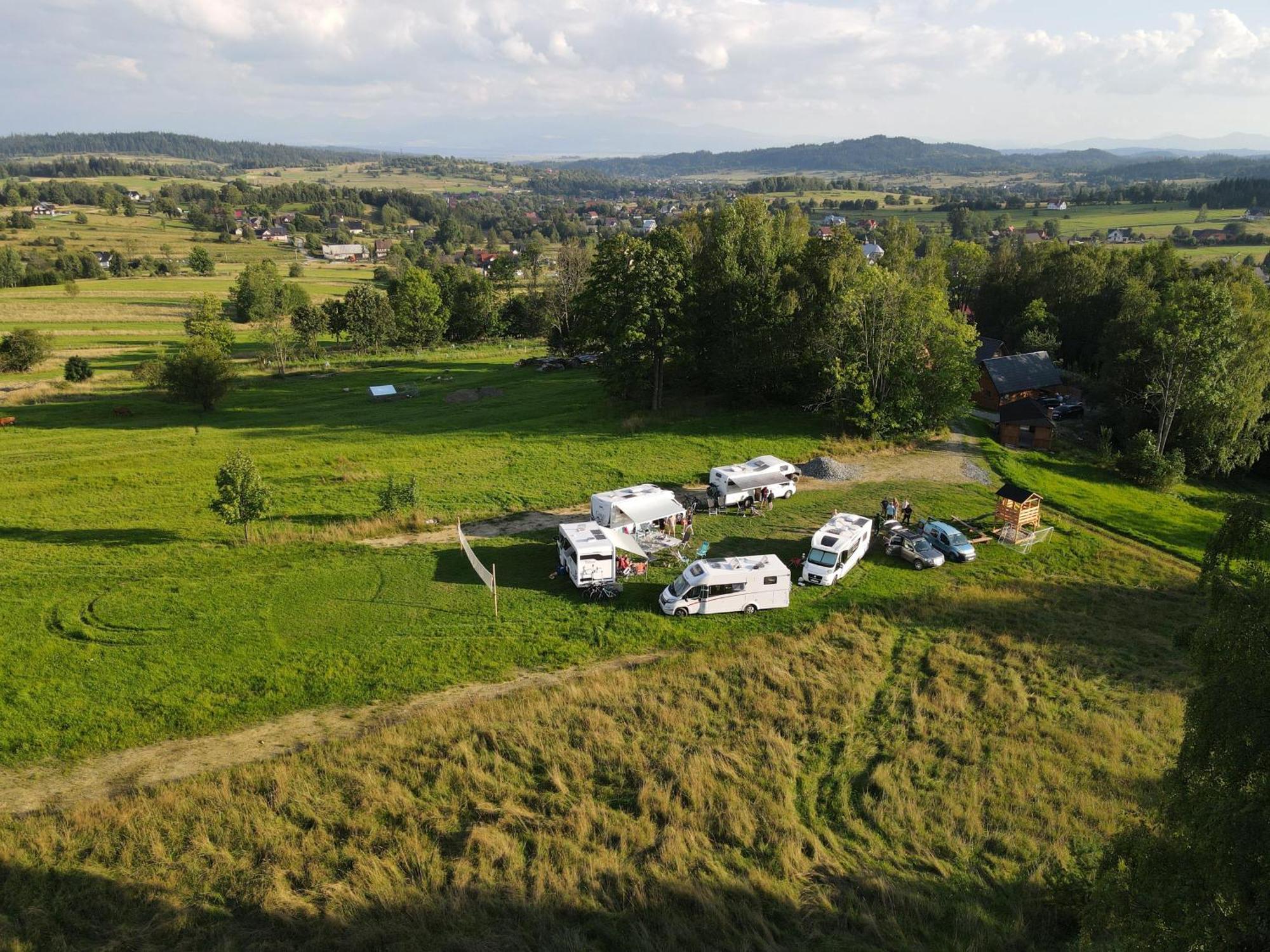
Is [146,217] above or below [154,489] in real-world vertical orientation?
above

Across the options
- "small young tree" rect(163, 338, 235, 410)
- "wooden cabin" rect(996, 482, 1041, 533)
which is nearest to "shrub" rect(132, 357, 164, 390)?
"small young tree" rect(163, 338, 235, 410)

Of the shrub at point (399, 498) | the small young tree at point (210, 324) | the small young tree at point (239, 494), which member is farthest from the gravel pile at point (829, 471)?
the small young tree at point (210, 324)

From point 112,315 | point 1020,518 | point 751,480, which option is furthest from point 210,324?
point 1020,518

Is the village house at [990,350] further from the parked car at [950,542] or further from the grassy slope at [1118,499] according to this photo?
the parked car at [950,542]

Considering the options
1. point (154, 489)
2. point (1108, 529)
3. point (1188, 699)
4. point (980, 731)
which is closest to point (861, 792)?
point (980, 731)

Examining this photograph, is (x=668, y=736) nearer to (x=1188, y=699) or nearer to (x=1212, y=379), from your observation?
(x=1188, y=699)

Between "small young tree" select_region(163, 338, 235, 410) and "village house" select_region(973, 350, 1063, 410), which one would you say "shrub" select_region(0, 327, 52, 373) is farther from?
"village house" select_region(973, 350, 1063, 410)
